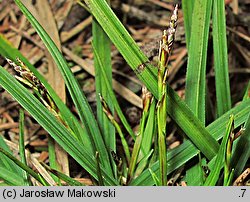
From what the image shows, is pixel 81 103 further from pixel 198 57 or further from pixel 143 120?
pixel 198 57

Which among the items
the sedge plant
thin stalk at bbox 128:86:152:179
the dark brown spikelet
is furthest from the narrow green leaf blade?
the dark brown spikelet

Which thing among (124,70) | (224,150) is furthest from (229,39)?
(224,150)

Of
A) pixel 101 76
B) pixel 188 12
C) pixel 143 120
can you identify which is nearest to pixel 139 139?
pixel 143 120

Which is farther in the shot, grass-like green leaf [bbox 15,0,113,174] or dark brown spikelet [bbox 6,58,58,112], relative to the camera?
grass-like green leaf [bbox 15,0,113,174]

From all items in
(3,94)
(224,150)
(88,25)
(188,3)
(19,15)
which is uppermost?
(19,15)

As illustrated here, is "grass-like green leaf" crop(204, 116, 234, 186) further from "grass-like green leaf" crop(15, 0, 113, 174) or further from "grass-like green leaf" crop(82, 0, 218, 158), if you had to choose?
"grass-like green leaf" crop(15, 0, 113, 174)
